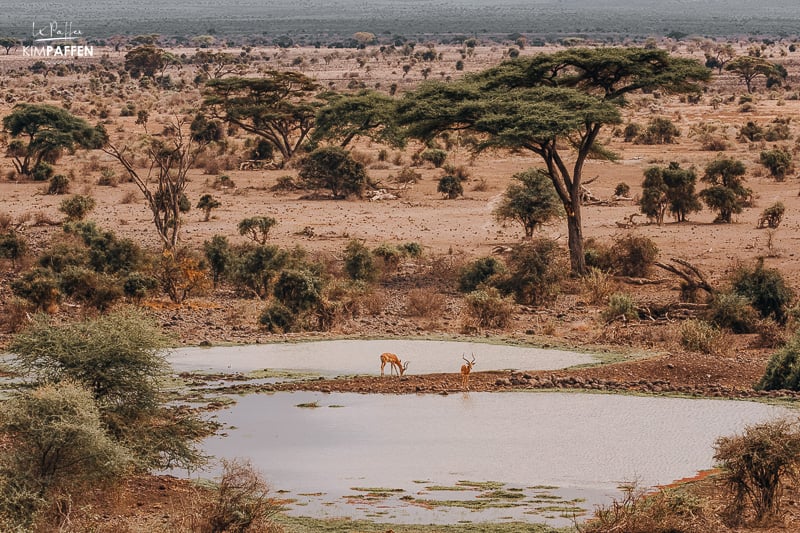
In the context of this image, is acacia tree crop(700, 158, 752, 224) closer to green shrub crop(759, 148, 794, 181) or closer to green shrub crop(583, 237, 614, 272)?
green shrub crop(759, 148, 794, 181)

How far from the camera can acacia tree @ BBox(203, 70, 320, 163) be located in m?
47.1

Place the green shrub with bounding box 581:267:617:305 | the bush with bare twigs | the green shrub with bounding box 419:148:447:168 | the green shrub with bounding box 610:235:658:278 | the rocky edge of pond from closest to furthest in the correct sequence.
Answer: the bush with bare twigs
the rocky edge of pond
the green shrub with bounding box 581:267:617:305
the green shrub with bounding box 610:235:658:278
the green shrub with bounding box 419:148:447:168

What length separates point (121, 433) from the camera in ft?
42.0

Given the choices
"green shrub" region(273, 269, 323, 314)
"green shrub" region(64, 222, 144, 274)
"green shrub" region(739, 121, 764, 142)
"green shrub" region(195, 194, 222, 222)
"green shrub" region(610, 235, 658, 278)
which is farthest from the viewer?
"green shrub" region(739, 121, 764, 142)

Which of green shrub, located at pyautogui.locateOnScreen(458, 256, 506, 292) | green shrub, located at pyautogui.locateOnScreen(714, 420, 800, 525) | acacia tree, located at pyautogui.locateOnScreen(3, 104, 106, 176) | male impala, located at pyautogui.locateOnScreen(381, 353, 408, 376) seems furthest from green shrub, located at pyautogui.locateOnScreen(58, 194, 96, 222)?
green shrub, located at pyautogui.locateOnScreen(714, 420, 800, 525)

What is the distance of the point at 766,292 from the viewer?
2217 cm

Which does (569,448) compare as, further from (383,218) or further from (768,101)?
(768,101)

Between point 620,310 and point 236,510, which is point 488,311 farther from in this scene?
point 236,510

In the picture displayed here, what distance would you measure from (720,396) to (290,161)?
30879 millimetres

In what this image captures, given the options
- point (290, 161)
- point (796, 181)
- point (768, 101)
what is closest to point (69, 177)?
point (290, 161)

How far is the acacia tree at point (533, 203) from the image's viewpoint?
3019 centimetres

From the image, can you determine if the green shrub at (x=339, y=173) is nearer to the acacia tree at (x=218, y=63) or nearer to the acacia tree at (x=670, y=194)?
the acacia tree at (x=670, y=194)

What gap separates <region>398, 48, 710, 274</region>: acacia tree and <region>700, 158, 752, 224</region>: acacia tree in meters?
3.96

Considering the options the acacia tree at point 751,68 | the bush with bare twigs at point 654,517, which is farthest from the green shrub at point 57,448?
the acacia tree at point 751,68
